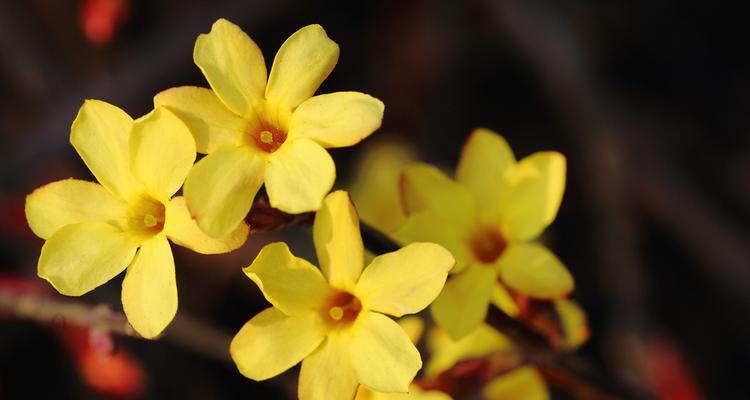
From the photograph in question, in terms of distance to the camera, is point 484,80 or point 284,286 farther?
point 484,80

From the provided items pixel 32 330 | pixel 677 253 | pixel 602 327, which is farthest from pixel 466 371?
pixel 32 330

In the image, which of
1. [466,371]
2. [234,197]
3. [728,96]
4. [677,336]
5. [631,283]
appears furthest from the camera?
[728,96]

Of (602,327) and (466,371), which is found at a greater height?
(466,371)

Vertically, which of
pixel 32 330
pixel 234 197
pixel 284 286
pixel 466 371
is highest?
pixel 234 197

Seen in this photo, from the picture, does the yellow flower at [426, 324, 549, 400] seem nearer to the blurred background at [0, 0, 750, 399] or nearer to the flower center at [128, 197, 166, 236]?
the flower center at [128, 197, 166, 236]

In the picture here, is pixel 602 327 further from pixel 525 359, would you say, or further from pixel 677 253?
pixel 525 359

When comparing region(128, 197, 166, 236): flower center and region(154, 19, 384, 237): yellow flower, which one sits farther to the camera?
region(128, 197, 166, 236): flower center

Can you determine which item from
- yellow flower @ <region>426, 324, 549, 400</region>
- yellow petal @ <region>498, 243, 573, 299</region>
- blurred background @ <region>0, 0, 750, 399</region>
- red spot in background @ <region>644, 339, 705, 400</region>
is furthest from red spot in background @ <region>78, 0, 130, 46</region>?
red spot in background @ <region>644, 339, 705, 400</region>
